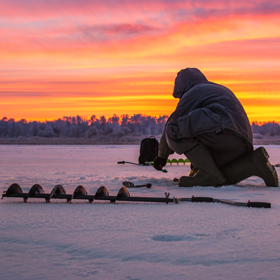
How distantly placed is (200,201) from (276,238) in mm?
1917

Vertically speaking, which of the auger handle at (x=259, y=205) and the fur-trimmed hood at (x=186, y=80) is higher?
the fur-trimmed hood at (x=186, y=80)

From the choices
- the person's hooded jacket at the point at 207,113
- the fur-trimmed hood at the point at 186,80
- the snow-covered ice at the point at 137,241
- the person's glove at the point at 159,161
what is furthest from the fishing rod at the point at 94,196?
the fur-trimmed hood at the point at 186,80

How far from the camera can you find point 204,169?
22.2ft

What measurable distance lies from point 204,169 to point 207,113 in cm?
77

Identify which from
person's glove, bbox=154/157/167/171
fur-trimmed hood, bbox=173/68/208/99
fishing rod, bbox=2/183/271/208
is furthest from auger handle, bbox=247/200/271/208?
fur-trimmed hood, bbox=173/68/208/99

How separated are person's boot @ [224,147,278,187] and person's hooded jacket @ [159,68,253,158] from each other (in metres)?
0.18

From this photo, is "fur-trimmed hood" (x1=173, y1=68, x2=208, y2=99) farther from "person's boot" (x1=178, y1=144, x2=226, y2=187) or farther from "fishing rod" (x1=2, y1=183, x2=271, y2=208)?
"fishing rod" (x1=2, y1=183, x2=271, y2=208)

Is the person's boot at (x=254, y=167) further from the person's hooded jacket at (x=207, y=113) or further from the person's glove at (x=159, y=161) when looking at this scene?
the person's glove at (x=159, y=161)

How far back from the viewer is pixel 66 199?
221 inches

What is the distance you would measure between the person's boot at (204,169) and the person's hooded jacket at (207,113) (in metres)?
0.25

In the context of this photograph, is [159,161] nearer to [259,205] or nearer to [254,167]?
[254,167]

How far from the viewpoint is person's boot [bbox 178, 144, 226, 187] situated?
265 inches

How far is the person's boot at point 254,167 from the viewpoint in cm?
685

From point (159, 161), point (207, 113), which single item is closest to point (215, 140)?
point (207, 113)
